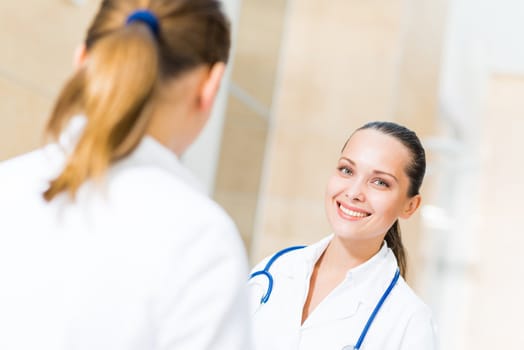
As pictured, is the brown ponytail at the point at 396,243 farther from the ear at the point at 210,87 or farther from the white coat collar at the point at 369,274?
the ear at the point at 210,87

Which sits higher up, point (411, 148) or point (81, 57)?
point (81, 57)

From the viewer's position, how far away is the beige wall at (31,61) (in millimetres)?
1931

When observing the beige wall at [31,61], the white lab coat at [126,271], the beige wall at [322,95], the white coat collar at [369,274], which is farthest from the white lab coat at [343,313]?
the beige wall at [322,95]

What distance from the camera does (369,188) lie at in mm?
1416

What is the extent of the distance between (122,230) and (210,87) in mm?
195

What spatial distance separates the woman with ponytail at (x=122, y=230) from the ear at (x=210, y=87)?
0.03 meters

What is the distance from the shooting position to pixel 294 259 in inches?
58.9

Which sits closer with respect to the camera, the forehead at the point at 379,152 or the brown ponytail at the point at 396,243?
the forehead at the point at 379,152

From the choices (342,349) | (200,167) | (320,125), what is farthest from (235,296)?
(320,125)

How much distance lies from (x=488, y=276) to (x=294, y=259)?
5726 millimetres

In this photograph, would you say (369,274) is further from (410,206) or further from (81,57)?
(81,57)

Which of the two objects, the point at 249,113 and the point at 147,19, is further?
the point at 249,113

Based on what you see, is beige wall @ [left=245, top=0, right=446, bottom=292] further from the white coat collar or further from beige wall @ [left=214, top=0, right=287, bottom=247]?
the white coat collar

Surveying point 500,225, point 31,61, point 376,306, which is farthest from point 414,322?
point 500,225
